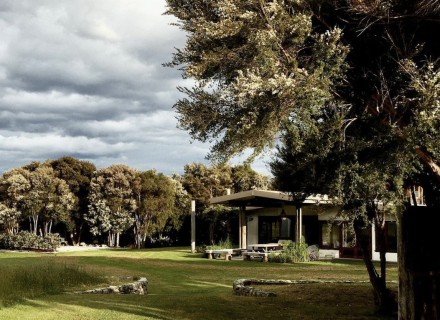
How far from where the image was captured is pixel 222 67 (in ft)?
27.0

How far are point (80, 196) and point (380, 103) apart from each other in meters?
35.7

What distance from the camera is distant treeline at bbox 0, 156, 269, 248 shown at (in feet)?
120

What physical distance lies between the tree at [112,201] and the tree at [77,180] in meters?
1.37

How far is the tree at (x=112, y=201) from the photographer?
3719cm

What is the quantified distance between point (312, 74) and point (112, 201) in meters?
32.5

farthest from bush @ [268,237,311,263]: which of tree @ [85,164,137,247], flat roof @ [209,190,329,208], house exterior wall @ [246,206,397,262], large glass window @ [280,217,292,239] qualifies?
tree @ [85,164,137,247]

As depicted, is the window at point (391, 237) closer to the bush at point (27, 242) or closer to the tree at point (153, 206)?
the tree at point (153, 206)

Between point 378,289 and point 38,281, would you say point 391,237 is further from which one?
point 38,281

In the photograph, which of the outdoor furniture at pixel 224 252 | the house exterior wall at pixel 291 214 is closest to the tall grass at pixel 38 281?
the outdoor furniture at pixel 224 252

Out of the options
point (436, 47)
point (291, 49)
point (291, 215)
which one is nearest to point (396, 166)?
point (436, 47)

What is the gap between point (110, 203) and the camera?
3762cm

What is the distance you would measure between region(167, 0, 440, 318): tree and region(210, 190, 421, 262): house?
14.2 metres

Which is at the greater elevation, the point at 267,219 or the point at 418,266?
the point at 267,219

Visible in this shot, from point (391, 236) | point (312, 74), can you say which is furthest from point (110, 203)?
point (312, 74)
